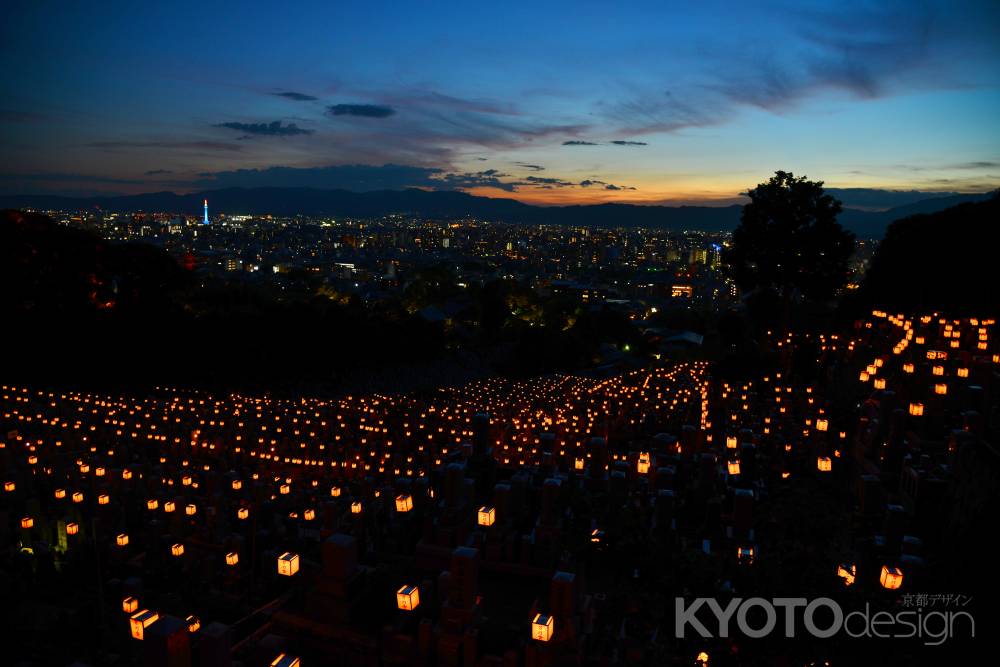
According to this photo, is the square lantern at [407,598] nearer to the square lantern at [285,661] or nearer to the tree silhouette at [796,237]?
the square lantern at [285,661]

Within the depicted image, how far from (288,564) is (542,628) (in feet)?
8.49

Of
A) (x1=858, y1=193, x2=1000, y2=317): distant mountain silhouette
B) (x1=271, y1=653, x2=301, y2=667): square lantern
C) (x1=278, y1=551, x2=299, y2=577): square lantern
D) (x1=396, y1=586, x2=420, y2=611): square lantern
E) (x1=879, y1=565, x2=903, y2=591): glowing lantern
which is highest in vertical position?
(x1=858, y1=193, x2=1000, y2=317): distant mountain silhouette

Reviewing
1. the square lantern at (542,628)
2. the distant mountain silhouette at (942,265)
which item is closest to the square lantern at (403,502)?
the square lantern at (542,628)

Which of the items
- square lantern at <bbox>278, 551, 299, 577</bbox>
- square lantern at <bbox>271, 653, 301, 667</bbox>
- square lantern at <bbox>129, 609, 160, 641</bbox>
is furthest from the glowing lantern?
square lantern at <bbox>129, 609, 160, 641</bbox>

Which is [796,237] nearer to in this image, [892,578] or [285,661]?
[892,578]

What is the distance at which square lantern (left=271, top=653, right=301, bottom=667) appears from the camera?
142 inches

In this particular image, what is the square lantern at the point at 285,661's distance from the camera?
3619 millimetres

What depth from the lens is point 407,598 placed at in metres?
4.18

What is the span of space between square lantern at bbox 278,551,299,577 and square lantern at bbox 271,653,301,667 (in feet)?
4.78

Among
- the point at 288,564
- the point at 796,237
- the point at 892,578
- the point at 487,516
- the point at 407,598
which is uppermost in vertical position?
the point at 796,237

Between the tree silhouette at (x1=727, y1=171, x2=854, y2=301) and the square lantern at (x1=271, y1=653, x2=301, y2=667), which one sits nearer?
the square lantern at (x1=271, y1=653, x2=301, y2=667)

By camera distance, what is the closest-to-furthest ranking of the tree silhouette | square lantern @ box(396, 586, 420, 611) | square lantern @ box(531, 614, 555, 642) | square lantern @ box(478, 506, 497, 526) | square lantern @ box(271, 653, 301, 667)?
square lantern @ box(271, 653, 301, 667), square lantern @ box(531, 614, 555, 642), square lantern @ box(396, 586, 420, 611), square lantern @ box(478, 506, 497, 526), the tree silhouette

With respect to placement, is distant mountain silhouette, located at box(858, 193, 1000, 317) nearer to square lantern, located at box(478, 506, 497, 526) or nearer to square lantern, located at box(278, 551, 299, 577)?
square lantern, located at box(478, 506, 497, 526)

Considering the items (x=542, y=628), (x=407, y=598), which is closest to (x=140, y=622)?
(x=407, y=598)
